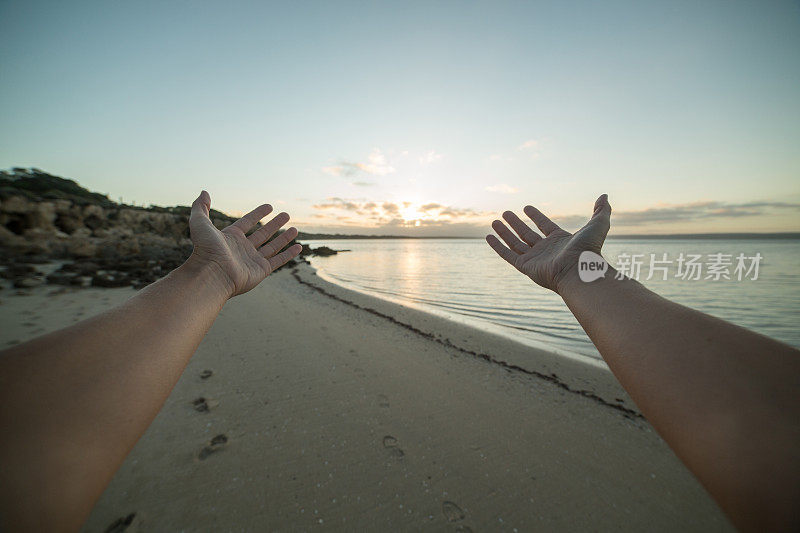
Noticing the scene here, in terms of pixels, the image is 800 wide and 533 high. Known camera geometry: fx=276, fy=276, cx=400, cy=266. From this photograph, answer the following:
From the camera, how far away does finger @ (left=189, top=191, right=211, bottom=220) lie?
6.46ft

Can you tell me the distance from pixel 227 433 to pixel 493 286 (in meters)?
14.2

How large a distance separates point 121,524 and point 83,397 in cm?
120

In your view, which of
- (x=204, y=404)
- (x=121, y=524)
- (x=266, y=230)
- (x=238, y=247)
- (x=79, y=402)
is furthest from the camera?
(x=204, y=404)

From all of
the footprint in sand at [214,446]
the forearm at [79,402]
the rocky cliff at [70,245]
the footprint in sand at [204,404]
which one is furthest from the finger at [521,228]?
the rocky cliff at [70,245]

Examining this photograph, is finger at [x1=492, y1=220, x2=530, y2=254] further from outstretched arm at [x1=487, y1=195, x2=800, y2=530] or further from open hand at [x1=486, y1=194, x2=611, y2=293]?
outstretched arm at [x1=487, y1=195, x2=800, y2=530]

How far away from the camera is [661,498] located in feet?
6.80

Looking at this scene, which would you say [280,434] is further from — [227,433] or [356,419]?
[356,419]

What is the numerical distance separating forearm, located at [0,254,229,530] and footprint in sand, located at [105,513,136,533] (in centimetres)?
102

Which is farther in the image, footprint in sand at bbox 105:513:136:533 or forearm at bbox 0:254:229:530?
footprint in sand at bbox 105:513:136:533

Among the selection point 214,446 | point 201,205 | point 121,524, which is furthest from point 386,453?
point 201,205

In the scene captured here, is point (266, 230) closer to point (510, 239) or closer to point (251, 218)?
point (251, 218)

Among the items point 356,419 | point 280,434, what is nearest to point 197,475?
point 280,434

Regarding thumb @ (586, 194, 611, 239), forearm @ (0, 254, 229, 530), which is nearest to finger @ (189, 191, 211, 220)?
forearm @ (0, 254, 229, 530)

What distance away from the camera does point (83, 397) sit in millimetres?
975
